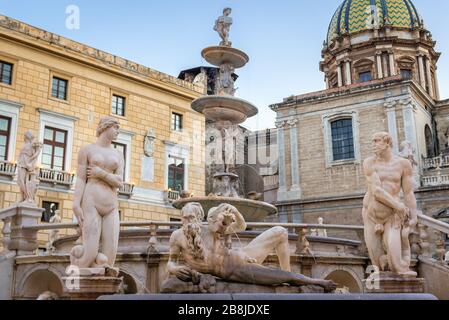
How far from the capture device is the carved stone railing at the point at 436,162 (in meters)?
32.2

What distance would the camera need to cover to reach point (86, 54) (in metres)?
27.9

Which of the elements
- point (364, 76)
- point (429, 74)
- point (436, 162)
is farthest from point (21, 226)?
point (429, 74)

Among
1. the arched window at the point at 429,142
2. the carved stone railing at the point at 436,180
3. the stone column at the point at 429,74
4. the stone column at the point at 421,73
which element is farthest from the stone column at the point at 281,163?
the stone column at the point at 429,74

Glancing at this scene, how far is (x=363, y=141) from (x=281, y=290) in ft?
101

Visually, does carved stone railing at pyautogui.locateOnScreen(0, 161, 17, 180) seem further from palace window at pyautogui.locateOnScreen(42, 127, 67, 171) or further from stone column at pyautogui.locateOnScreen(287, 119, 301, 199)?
stone column at pyautogui.locateOnScreen(287, 119, 301, 199)

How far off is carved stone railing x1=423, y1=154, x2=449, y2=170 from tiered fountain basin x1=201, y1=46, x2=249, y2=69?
23839 millimetres

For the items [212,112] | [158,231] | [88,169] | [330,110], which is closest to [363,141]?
[330,110]

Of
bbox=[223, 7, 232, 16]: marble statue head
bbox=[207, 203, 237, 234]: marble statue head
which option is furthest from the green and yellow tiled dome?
bbox=[207, 203, 237, 234]: marble statue head

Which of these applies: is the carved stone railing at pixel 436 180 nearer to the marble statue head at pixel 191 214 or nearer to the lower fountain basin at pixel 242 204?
the lower fountain basin at pixel 242 204

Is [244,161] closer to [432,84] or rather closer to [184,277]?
[432,84]

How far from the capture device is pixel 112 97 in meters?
29.2

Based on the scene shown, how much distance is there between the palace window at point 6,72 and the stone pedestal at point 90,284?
21877 mm

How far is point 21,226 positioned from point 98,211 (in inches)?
199

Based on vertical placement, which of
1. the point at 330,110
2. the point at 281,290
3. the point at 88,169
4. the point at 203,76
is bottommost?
the point at 281,290
